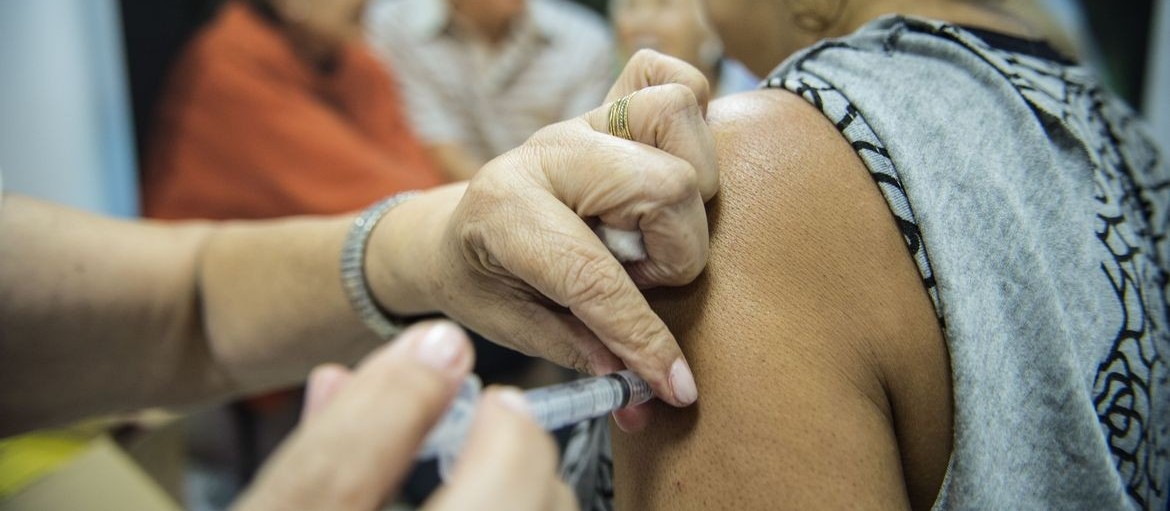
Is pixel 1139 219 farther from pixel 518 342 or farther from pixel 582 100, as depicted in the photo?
pixel 582 100

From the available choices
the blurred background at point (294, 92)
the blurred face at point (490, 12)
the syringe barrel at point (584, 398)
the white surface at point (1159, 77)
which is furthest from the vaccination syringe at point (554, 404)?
the white surface at point (1159, 77)

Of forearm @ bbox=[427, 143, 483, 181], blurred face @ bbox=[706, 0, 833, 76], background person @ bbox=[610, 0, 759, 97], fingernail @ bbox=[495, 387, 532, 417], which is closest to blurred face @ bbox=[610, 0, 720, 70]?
background person @ bbox=[610, 0, 759, 97]

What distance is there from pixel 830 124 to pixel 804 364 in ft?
0.74

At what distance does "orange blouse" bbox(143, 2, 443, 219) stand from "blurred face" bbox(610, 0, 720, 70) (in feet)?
2.83

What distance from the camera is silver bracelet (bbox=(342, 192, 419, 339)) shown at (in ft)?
3.05

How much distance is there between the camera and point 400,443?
0.39 m

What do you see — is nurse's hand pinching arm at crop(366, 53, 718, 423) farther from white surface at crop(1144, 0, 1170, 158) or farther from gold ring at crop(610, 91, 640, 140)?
white surface at crop(1144, 0, 1170, 158)

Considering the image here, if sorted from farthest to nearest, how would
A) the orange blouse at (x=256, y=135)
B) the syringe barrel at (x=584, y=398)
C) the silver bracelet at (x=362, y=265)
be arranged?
the orange blouse at (x=256, y=135) < the silver bracelet at (x=362, y=265) < the syringe barrel at (x=584, y=398)

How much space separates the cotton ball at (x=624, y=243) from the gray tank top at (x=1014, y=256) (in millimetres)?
222

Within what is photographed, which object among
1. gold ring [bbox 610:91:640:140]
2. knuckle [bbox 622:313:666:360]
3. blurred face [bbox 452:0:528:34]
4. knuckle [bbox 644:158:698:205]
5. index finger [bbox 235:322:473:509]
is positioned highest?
gold ring [bbox 610:91:640:140]

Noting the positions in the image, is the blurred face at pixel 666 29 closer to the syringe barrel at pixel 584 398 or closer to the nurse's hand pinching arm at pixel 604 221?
the nurse's hand pinching arm at pixel 604 221

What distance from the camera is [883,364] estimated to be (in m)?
0.63

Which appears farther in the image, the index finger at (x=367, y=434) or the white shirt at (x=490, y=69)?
the white shirt at (x=490, y=69)

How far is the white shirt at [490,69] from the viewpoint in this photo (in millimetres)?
2377
